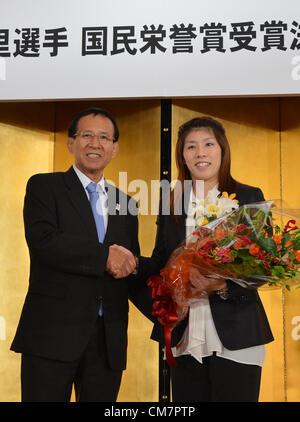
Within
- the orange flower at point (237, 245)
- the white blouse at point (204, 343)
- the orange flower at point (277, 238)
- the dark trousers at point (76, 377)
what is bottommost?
the dark trousers at point (76, 377)

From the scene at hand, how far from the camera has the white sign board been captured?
10.1ft

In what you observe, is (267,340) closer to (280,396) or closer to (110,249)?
(280,396)

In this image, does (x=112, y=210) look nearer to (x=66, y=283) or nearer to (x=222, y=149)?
(x=66, y=283)

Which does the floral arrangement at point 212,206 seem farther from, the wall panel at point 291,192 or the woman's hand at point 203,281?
the wall panel at point 291,192

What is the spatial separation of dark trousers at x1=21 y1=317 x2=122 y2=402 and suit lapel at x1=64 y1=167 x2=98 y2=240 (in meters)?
0.48

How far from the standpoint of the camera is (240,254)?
222 centimetres

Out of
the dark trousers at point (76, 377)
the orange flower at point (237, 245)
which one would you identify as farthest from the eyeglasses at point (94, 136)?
the orange flower at point (237, 245)

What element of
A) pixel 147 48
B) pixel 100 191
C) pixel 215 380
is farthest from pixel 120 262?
pixel 147 48

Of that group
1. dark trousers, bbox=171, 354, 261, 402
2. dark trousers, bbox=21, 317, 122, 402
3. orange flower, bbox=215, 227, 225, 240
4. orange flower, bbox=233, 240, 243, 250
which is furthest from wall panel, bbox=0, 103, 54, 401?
orange flower, bbox=233, 240, 243, 250

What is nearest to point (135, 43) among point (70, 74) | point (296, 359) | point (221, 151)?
point (70, 74)

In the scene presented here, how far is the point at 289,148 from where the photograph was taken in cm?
323

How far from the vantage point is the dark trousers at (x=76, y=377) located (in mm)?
2590

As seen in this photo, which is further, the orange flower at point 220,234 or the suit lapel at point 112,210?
the suit lapel at point 112,210

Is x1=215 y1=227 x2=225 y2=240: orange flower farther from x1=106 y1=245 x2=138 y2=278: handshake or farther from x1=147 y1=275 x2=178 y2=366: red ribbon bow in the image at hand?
x1=106 y1=245 x2=138 y2=278: handshake
